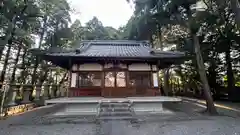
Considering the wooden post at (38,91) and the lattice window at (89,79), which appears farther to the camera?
the wooden post at (38,91)

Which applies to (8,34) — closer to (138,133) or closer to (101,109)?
(101,109)

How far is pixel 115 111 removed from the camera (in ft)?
25.5

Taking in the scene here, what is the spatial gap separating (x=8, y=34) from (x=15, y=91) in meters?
3.69

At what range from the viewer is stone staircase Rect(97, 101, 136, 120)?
7.14m

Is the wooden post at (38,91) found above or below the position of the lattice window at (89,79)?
below

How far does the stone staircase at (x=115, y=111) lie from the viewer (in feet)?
23.4

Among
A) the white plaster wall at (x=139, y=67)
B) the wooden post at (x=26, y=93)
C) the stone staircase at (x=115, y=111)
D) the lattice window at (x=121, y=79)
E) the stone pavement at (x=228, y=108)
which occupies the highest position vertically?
the white plaster wall at (x=139, y=67)

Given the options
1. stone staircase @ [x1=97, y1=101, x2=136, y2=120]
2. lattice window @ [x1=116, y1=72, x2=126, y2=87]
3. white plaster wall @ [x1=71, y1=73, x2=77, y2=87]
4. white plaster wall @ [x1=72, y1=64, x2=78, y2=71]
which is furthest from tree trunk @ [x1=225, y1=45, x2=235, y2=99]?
white plaster wall @ [x1=71, y1=73, x2=77, y2=87]

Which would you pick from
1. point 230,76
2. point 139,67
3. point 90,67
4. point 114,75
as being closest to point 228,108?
point 139,67

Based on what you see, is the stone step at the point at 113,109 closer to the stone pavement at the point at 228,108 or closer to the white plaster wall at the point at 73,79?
the white plaster wall at the point at 73,79

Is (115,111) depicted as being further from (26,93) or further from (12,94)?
(26,93)

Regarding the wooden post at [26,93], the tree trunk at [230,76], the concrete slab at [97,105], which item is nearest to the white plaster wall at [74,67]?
the concrete slab at [97,105]

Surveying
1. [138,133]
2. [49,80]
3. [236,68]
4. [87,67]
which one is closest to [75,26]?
[49,80]

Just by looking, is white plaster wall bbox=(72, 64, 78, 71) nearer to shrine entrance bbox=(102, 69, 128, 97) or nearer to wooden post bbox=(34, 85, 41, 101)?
shrine entrance bbox=(102, 69, 128, 97)
